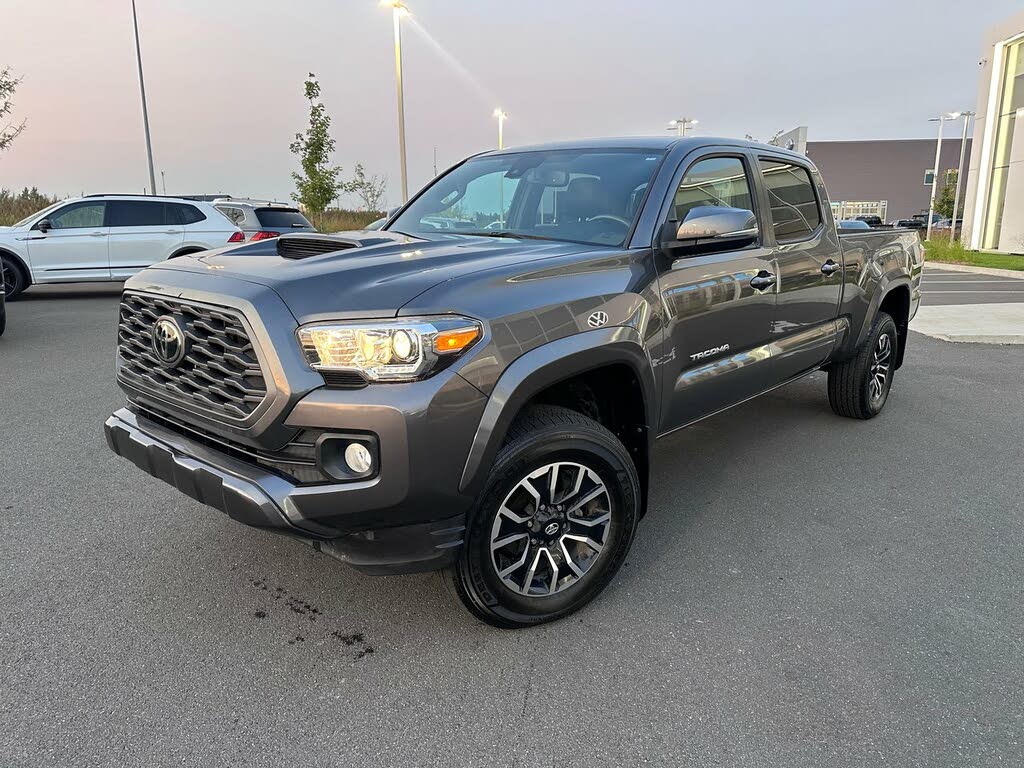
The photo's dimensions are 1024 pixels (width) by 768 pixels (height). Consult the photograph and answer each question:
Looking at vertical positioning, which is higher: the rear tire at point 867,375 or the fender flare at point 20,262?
the fender flare at point 20,262

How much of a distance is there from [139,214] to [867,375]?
11725 millimetres

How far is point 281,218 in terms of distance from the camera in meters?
13.3

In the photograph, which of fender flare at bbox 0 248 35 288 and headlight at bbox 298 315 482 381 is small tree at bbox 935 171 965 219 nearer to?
fender flare at bbox 0 248 35 288

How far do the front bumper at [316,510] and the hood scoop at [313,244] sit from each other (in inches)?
33.8

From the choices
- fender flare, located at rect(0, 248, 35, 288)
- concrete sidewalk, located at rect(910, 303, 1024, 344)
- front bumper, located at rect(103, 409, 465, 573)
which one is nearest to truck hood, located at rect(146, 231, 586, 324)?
front bumper, located at rect(103, 409, 465, 573)

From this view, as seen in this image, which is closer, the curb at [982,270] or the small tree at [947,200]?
the curb at [982,270]

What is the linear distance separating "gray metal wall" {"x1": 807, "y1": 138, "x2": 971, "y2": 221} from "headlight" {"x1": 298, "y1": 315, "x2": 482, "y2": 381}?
259 feet

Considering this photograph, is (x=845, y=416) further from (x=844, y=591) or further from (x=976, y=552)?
(x=844, y=591)

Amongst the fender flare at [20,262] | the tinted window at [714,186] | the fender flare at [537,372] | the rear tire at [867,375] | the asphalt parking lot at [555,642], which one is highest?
the tinted window at [714,186]

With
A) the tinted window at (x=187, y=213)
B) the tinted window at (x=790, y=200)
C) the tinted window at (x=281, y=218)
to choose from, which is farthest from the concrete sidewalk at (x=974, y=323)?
the tinted window at (x=187, y=213)

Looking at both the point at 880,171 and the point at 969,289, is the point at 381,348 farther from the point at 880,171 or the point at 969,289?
the point at 880,171

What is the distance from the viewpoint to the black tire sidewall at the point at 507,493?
2.51m

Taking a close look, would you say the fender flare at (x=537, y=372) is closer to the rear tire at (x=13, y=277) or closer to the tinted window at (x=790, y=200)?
the tinted window at (x=790, y=200)

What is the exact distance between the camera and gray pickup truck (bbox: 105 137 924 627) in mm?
2252
